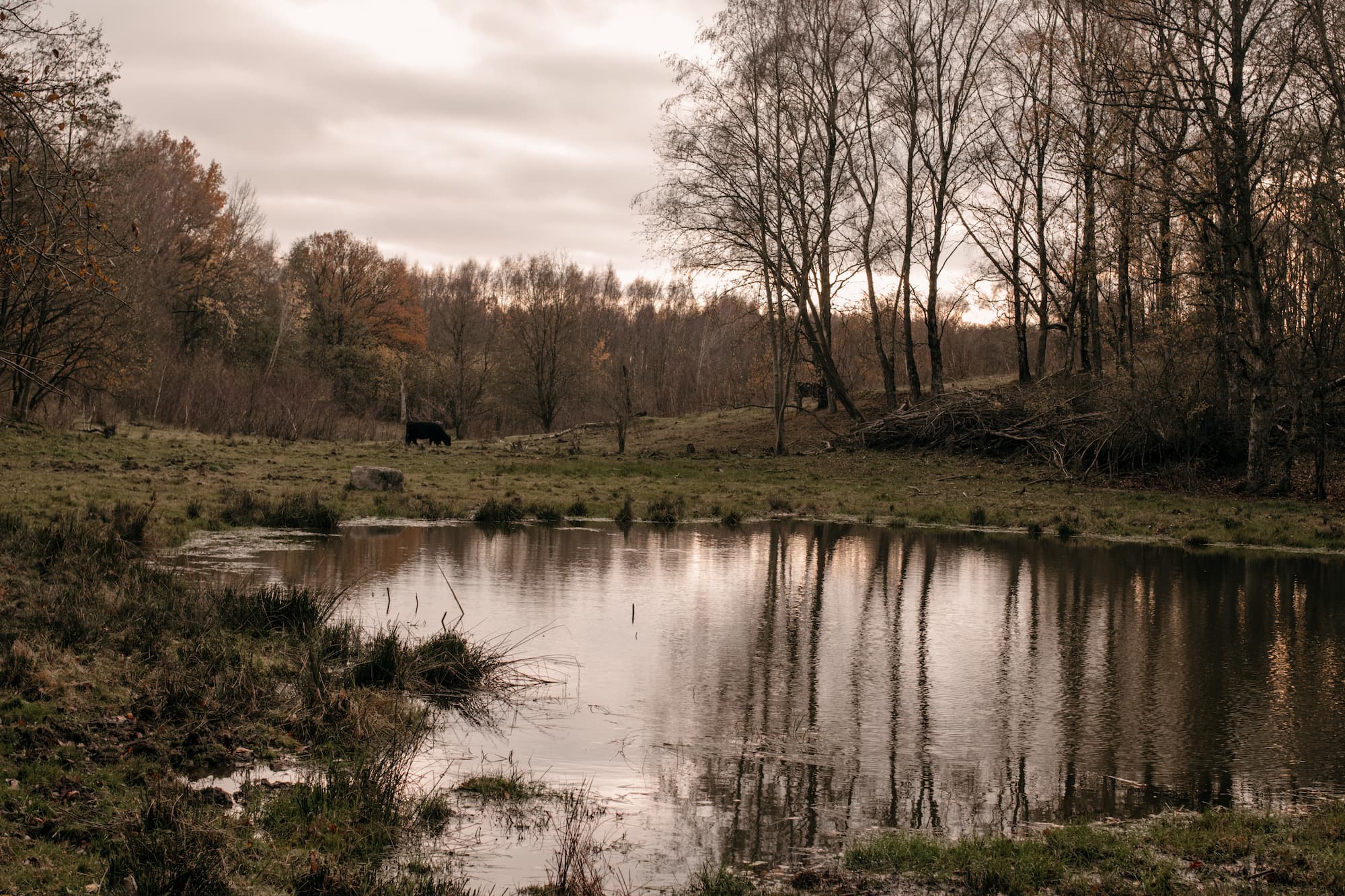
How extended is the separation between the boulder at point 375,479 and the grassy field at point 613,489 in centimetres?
35

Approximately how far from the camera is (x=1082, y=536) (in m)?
19.4

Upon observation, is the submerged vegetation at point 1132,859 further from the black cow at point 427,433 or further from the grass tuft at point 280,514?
the black cow at point 427,433

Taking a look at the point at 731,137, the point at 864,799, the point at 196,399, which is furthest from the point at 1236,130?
the point at 196,399

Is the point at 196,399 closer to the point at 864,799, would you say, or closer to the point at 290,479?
the point at 290,479

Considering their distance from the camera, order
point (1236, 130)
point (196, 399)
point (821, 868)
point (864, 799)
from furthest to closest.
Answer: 1. point (196, 399)
2. point (1236, 130)
3. point (864, 799)
4. point (821, 868)

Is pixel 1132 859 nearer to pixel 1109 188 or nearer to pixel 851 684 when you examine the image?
pixel 851 684

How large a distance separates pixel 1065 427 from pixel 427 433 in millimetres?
22297

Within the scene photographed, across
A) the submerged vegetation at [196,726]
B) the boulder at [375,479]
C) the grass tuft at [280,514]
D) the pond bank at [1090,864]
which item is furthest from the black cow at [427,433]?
the pond bank at [1090,864]

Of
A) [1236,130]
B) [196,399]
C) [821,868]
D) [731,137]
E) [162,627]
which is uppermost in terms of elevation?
[731,137]

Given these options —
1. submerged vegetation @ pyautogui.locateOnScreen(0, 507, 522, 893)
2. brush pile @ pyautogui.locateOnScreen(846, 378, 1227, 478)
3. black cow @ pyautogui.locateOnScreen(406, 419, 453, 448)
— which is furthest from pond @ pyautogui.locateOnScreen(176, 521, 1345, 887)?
black cow @ pyautogui.locateOnScreen(406, 419, 453, 448)

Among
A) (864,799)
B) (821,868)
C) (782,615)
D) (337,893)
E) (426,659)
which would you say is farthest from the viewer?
(782,615)

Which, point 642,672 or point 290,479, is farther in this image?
point 290,479

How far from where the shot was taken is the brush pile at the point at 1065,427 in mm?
26156

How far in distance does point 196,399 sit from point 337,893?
123 ft
